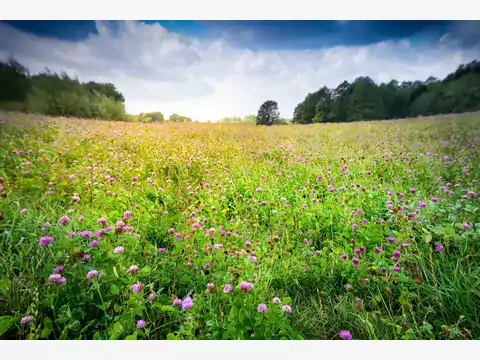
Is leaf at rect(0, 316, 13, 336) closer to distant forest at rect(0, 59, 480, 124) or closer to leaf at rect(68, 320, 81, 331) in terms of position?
leaf at rect(68, 320, 81, 331)

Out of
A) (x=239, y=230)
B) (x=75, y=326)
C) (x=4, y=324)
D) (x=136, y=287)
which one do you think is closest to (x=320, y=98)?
(x=239, y=230)

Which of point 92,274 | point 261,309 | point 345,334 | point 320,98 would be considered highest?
point 320,98

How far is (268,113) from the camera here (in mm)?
2227

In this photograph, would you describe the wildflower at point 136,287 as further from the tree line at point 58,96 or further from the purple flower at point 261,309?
the tree line at point 58,96

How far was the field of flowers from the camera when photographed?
138cm

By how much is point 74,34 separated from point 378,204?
2.29 m

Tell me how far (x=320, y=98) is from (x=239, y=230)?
115 cm

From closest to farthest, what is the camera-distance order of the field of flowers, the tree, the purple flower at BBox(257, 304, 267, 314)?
the purple flower at BBox(257, 304, 267, 314)
the field of flowers
the tree

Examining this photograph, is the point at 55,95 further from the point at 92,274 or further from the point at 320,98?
the point at 320,98

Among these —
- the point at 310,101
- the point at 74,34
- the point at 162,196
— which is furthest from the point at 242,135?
the point at 74,34

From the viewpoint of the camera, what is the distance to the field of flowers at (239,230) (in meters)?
1.38

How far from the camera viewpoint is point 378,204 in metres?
2.01

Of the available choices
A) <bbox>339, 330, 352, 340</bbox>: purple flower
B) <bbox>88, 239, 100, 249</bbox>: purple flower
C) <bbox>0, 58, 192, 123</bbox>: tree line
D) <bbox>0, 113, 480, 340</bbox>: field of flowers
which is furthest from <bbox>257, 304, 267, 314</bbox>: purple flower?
<bbox>0, 58, 192, 123</bbox>: tree line

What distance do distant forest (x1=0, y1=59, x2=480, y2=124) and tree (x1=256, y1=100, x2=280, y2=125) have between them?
0.22ft
